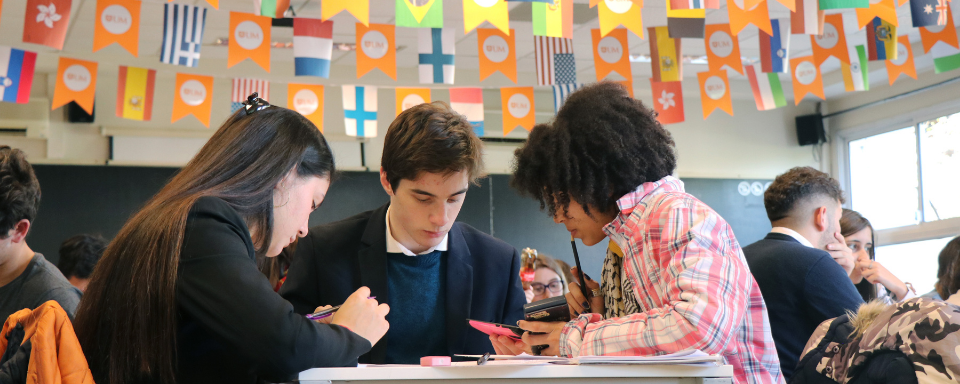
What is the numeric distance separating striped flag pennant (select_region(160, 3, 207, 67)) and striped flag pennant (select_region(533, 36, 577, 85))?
176cm

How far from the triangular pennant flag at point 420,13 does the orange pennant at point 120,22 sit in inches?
47.2

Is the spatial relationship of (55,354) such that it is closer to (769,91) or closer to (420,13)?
(420,13)

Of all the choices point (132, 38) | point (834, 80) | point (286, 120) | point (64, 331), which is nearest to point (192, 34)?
point (132, 38)

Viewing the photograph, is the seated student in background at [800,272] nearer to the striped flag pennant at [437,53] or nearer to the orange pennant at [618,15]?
the orange pennant at [618,15]

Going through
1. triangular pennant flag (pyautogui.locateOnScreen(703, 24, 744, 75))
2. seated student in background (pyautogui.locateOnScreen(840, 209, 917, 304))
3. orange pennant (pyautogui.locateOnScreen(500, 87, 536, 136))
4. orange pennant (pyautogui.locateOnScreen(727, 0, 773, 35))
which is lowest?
seated student in background (pyautogui.locateOnScreen(840, 209, 917, 304))

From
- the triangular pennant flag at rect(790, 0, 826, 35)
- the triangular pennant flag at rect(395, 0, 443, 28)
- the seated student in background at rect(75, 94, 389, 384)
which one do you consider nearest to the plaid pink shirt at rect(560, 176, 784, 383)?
the seated student in background at rect(75, 94, 389, 384)

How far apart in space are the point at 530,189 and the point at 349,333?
619 mm

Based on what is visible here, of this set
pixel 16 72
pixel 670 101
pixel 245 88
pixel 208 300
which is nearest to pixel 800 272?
pixel 208 300

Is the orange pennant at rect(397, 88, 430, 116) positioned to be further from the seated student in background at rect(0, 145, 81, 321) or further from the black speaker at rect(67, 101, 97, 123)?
the black speaker at rect(67, 101, 97, 123)

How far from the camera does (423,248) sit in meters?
1.94

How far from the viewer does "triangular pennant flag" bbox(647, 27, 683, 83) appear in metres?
4.24

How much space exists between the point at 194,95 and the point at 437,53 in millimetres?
1350

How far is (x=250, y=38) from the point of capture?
372cm

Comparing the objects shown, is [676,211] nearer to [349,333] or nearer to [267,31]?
[349,333]
